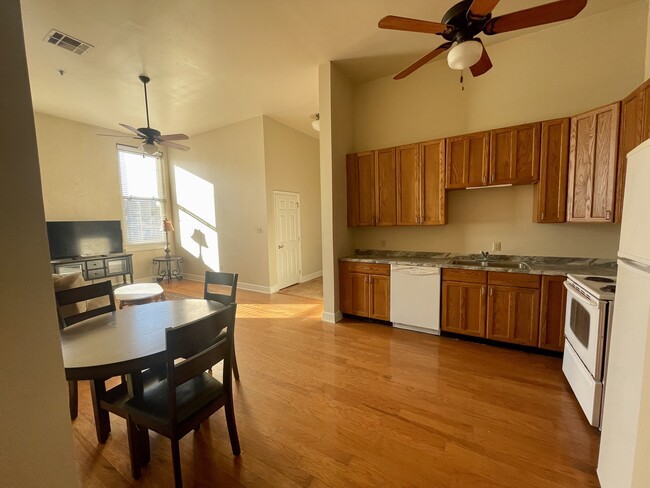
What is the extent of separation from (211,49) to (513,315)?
4612 millimetres

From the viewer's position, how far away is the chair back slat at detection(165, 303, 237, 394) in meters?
1.33

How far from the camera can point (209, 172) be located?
243 inches

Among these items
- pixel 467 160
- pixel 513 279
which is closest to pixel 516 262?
pixel 513 279

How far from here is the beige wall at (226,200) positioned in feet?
18.1

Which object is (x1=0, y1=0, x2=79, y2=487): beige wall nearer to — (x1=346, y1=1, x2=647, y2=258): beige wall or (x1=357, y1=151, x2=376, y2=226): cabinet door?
(x1=357, y1=151, x2=376, y2=226): cabinet door

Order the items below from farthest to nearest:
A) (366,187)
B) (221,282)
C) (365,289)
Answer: (366,187), (365,289), (221,282)

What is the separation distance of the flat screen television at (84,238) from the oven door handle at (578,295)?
7.14 meters

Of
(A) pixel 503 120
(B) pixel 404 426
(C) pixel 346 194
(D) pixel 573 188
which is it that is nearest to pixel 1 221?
(B) pixel 404 426

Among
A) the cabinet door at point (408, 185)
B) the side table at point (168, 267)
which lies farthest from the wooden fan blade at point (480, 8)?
the side table at point (168, 267)

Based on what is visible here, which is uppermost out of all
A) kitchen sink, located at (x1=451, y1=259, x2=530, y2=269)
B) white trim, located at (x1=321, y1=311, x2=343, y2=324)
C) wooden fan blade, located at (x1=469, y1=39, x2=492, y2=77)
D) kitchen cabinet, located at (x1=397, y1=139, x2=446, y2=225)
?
wooden fan blade, located at (x1=469, y1=39, x2=492, y2=77)

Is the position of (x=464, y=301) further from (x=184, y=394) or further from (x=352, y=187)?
(x=184, y=394)

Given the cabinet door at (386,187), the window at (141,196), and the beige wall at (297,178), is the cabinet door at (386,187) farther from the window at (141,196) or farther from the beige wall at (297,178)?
the window at (141,196)

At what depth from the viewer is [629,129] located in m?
2.27

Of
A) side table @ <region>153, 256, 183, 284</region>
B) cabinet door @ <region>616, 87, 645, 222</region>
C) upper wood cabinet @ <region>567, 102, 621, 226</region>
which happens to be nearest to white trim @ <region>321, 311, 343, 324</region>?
upper wood cabinet @ <region>567, 102, 621, 226</region>
